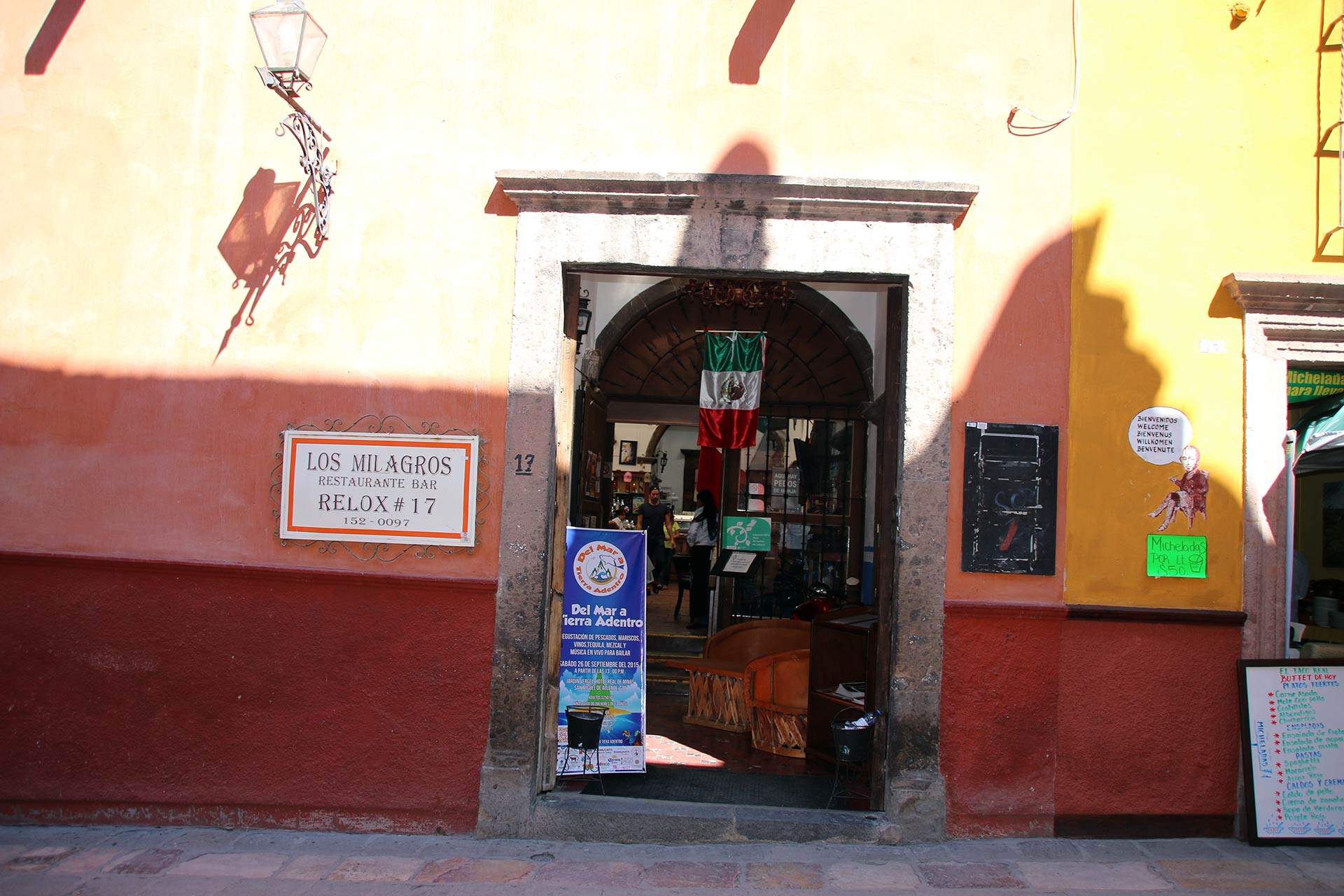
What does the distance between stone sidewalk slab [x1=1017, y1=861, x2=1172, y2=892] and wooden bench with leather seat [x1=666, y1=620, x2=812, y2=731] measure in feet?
8.02

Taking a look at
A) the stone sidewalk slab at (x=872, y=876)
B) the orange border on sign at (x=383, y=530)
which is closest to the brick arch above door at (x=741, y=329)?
the orange border on sign at (x=383, y=530)

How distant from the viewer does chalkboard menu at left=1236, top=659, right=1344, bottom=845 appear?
4.61 metres

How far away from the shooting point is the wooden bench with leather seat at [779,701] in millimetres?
6273

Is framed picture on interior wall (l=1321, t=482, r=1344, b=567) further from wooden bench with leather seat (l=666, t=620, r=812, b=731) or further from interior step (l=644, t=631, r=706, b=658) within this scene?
interior step (l=644, t=631, r=706, b=658)

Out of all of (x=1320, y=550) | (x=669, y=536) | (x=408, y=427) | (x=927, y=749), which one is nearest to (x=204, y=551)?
(x=408, y=427)

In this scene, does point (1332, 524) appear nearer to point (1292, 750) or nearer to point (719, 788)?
point (1292, 750)

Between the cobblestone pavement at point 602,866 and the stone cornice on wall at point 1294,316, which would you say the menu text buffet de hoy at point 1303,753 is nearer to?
the cobblestone pavement at point 602,866

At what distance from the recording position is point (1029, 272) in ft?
15.9

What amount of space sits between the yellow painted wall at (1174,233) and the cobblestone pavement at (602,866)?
1.21 meters

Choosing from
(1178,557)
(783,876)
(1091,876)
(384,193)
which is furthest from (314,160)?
(1091,876)

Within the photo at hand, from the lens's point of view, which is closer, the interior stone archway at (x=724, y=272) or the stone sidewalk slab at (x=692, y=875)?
the stone sidewalk slab at (x=692, y=875)

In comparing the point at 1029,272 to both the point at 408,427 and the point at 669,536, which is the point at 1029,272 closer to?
the point at 408,427

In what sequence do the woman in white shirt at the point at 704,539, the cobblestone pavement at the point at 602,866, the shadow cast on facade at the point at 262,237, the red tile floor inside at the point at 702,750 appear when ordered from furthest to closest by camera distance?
the woman in white shirt at the point at 704,539 < the red tile floor inside at the point at 702,750 < the shadow cast on facade at the point at 262,237 < the cobblestone pavement at the point at 602,866

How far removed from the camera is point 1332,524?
6312mm
